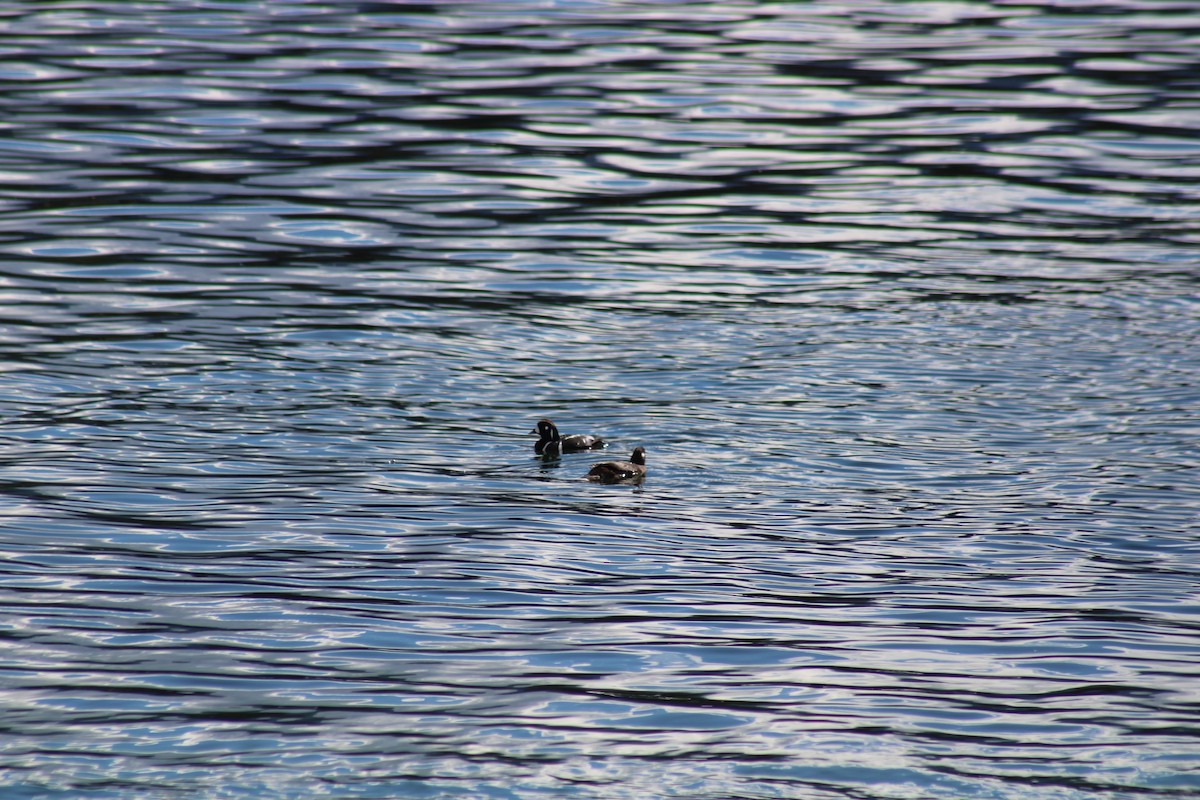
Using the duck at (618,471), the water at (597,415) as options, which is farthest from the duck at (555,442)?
the duck at (618,471)

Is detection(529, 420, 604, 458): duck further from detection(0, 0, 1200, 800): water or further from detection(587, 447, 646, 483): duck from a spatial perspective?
detection(587, 447, 646, 483): duck

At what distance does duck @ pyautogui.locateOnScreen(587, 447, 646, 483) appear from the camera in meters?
13.0

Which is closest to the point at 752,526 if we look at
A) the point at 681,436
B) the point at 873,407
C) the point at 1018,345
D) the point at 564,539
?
the point at 564,539

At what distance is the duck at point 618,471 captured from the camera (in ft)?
42.7

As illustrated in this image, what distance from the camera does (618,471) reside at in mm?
13062

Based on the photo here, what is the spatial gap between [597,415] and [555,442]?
1.36 metres

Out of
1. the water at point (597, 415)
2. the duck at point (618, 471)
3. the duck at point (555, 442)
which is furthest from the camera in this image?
the duck at point (555, 442)

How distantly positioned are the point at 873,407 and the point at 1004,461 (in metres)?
1.83

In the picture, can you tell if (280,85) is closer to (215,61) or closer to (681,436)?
(215,61)

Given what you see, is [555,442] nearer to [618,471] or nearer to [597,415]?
[618,471]

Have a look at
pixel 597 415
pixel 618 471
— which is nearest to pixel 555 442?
pixel 618 471

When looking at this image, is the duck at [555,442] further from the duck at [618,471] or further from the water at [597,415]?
the duck at [618,471]

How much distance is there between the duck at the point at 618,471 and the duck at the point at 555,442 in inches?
20.6

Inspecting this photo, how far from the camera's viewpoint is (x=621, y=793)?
7820 millimetres
